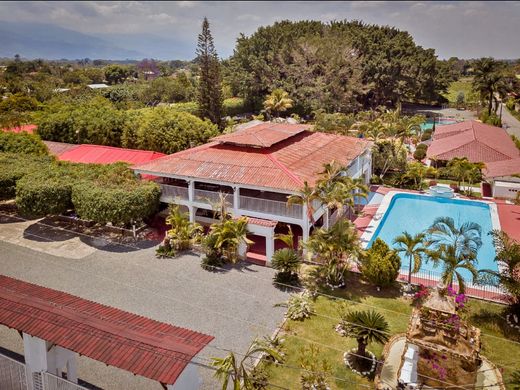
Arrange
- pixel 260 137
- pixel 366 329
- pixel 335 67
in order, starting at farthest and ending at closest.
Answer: pixel 335 67, pixel 260 137, pixel 366 329

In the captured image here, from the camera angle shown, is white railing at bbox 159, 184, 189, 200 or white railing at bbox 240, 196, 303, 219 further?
white railing at bbox 159, 184, 189, 200

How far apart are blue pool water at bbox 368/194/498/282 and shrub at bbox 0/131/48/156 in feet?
85.5

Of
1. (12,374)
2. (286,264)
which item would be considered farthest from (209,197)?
(12,374)

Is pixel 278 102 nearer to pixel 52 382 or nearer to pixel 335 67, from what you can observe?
pixel 335 67

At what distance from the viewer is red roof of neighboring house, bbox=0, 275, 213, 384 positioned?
9.76 meters

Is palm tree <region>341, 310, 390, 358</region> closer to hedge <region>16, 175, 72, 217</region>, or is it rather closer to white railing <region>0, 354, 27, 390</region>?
white railing <region>0, 354, 27, 390</region>

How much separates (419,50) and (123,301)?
224 feet

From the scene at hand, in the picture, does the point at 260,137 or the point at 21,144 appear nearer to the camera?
the point at 260,137

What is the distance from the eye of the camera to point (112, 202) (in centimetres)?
2311

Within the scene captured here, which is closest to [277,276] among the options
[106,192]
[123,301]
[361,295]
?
[361,295]

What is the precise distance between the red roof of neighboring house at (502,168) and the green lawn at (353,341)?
55.9 ft

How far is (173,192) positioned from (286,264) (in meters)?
9.24

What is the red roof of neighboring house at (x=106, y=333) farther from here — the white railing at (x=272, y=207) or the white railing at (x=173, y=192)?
the white railing at (x=173, y=192)

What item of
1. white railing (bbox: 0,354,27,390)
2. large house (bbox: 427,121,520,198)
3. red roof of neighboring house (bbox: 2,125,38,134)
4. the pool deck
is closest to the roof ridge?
the pool deck
